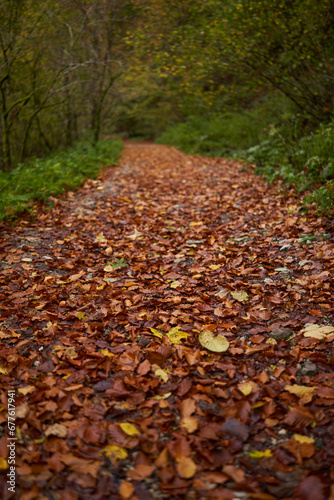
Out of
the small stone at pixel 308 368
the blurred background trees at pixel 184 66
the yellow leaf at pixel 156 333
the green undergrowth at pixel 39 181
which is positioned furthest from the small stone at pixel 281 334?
the green undergrowth at pixel 39 181

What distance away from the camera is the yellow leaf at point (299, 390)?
197cm

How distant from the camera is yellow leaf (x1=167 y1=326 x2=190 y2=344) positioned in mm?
2525

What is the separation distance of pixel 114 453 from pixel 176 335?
1.00m

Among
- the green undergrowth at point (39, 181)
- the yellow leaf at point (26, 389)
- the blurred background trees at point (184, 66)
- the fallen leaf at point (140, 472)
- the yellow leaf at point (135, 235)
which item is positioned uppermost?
the blurred background trees at point (184, 66)

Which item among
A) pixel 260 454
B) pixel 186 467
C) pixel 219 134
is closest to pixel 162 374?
pixel 186 467

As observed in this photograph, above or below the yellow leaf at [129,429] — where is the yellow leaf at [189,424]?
above

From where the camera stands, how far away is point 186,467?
1.62m

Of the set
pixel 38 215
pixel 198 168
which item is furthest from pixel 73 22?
pixel 38 215

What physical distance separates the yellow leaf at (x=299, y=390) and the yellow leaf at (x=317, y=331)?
481 mm

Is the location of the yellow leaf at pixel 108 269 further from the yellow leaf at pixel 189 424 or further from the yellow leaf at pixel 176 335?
the yellow leaf at pixel 189 424

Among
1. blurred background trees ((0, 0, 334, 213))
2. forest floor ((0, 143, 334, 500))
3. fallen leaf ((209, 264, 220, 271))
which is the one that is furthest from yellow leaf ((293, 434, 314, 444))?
blurred background trees ((0, 0, 334, 213))

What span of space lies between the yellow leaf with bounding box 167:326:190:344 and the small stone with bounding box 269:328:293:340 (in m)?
0.61

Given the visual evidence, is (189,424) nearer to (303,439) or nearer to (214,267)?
(303,439)

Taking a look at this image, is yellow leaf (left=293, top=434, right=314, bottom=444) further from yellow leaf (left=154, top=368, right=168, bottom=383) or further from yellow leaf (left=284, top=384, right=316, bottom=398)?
yellow leaf (left=154, top=368, right=168, bottom=383)
